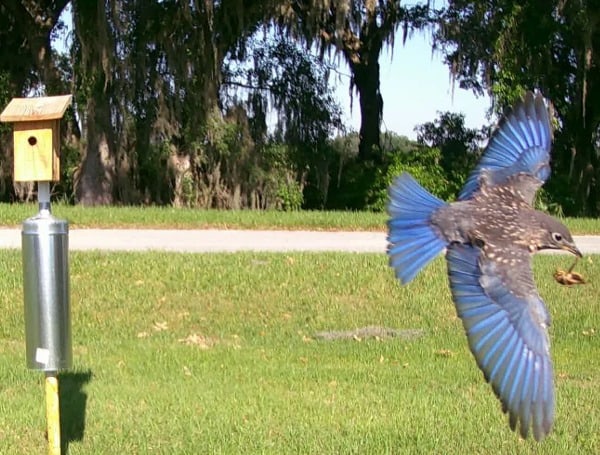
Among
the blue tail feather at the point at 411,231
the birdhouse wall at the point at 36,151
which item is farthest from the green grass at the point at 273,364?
the blue tail feather at the point at 411,231

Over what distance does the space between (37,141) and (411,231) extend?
8.53 ft

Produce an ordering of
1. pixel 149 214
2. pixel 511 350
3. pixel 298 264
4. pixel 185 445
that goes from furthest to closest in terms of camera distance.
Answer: pixel 149 214 < pixel 298 264 < pixel 185 445 < pixel 511 350

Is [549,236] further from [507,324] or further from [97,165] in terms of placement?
[97,165]

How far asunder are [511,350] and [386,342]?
5261 mm

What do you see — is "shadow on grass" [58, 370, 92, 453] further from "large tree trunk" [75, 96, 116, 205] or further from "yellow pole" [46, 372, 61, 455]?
"large tree trunk" [75, 96, 116, 205]

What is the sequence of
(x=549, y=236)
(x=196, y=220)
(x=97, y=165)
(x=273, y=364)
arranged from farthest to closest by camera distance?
(x=97, y=165) → (x=196, y=220) → (x=273, y=364) → (x=549, y=236)

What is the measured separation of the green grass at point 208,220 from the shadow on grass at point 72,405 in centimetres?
705

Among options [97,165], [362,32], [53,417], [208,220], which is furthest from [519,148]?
[362,32]

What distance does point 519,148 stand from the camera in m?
2.89

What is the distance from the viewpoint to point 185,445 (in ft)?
16.1

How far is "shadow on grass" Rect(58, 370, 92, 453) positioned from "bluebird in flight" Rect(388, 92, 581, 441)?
2990 millimetres

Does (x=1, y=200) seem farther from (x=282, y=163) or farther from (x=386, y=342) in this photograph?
(x=386, y=342)

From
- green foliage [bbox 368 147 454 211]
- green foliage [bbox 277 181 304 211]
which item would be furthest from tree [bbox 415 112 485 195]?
green foliage [bbox 277 181 304 211]

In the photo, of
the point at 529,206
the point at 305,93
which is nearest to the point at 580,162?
the point at 305,93
